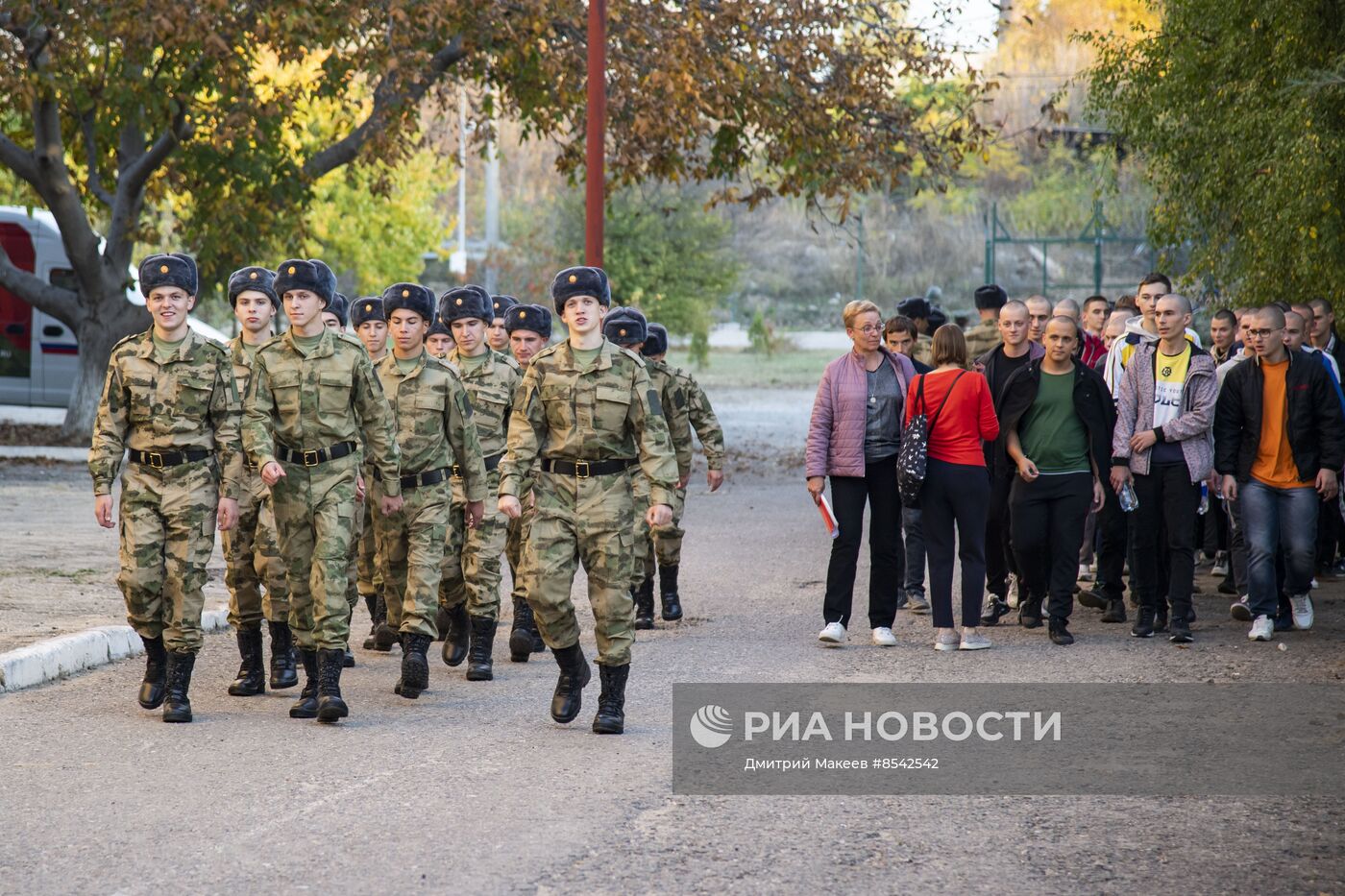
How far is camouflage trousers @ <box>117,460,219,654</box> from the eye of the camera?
772cm

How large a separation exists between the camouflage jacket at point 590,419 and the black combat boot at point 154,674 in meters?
1.88

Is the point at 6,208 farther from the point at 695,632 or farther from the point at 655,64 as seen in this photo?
the point at 695,632

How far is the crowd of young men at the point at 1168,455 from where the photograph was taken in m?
10.0

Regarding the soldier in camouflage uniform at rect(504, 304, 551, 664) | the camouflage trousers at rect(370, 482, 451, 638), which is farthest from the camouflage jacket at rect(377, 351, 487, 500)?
Result: the soldier in camouflage uniform at rect(504, 304, 551, 664)

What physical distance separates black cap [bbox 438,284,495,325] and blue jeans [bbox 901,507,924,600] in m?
3.25

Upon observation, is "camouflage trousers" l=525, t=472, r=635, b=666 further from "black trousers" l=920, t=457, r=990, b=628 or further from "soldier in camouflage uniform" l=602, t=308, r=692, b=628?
"black trousers" l=920, t=457, r=990, b=628

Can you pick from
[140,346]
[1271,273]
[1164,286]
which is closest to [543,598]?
[140,346]

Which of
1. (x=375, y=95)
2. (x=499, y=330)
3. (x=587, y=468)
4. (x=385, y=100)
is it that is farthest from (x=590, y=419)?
(x=375, y=95)

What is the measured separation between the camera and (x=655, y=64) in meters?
19.5

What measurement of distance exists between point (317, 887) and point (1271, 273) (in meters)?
9.88

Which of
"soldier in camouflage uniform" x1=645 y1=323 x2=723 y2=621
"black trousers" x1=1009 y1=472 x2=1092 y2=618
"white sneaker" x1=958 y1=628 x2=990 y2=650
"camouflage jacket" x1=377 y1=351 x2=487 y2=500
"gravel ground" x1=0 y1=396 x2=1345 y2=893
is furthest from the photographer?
"soldier in camouflage uniform" x1=645 y1=323 x2=723 y2=621

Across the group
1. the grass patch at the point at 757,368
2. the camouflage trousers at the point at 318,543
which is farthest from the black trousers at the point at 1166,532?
the grass patch at the point at 757,368

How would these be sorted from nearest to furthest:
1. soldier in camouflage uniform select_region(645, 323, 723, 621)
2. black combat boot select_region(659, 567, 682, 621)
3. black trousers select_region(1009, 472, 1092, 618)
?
black trousers select_region(1009, 472, 1092, 618), soldier in camouflage uniform select_region(645, 323, 723, 621), black combat boot select_region(659, 567, 682, 621)

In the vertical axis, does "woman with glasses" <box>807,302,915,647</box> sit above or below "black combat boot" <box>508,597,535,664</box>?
above
